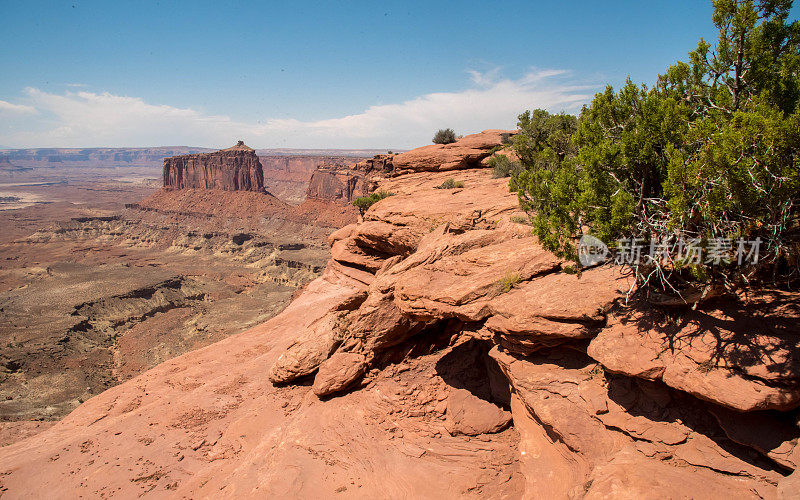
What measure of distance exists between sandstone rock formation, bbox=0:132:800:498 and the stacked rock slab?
111 metres

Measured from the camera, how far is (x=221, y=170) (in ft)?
393

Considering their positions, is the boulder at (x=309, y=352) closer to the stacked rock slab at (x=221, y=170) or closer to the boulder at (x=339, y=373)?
the boulder at (x=339, y=373)

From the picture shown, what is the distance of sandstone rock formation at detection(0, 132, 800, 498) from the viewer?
669 centimetres

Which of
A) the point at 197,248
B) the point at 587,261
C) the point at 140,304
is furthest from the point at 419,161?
the point at 197,248

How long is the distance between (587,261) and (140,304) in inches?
2263

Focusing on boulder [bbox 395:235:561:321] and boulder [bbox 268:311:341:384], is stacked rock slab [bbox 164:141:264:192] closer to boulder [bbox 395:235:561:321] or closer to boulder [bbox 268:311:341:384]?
boulder [bbox 268:311:341:384]

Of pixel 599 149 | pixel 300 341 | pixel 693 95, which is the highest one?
pixel 693 95

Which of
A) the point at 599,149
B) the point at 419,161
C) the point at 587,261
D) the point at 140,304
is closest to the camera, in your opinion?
the point at 599,149

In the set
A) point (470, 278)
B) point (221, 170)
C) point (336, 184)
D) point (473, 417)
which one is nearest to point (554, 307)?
point (470, 278)

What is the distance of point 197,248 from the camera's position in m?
85.8

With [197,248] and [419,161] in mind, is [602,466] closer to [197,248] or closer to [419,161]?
[419,161]

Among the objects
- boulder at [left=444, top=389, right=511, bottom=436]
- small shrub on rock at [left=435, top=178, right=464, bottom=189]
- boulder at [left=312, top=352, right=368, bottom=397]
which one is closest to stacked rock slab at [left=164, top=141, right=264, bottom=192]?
small shrub on rock at [left=435, top=178, right=464, bottom=189]

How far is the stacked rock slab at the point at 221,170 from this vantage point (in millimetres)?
118812

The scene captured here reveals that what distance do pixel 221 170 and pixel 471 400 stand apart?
5017 inches
